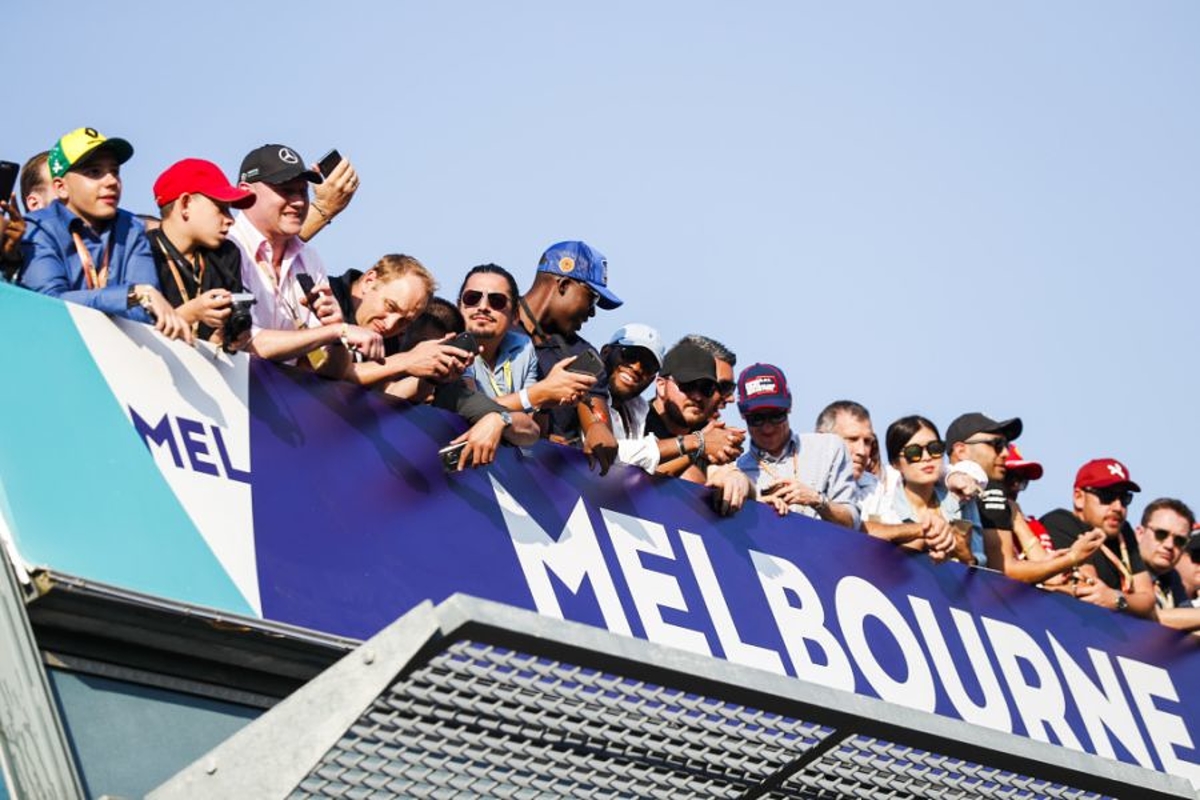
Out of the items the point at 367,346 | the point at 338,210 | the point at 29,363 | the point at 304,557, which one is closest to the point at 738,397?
the point at 338,210

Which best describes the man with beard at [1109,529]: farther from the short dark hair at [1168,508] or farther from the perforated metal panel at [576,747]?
the perforated metal panel at [576,747]

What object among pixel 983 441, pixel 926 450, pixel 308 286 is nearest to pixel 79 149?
pixel 308 286

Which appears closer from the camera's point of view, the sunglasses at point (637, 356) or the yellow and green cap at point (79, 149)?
the yellow and green cap at point (79, 149)

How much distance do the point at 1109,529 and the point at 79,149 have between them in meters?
6.86

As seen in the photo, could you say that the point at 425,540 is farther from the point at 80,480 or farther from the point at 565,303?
the point at 565,303

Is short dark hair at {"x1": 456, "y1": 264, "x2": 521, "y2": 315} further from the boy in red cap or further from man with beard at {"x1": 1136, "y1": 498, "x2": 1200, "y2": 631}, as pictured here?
man with beard at {"x1": 1136, "y1": 498, "x2": 1200, "y2": 631}

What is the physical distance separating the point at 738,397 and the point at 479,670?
5733 mm

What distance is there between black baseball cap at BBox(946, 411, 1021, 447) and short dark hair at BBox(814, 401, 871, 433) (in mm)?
854

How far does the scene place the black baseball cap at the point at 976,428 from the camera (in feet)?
37.6

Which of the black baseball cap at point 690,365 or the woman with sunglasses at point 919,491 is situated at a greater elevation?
the black baseball cap at point 690,365

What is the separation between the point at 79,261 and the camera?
23.3 ft

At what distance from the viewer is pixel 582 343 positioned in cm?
968

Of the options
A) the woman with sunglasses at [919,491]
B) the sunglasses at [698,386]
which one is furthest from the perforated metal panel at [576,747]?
the woman with sunglasses at [919,491]

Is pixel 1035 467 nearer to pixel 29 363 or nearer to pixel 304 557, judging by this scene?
pixel 304 557
